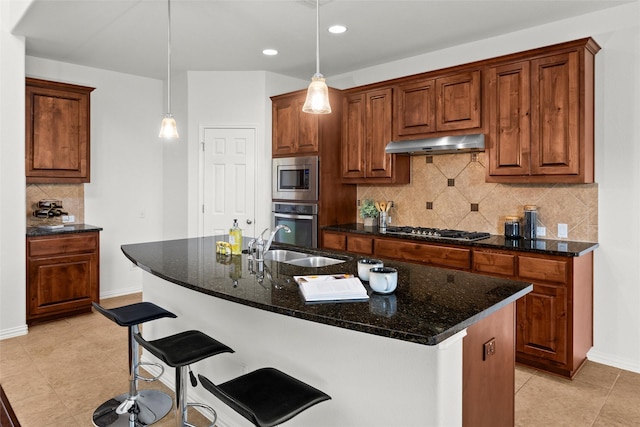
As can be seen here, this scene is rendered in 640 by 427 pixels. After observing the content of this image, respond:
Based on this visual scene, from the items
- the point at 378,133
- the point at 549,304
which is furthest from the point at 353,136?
the point at 549,304

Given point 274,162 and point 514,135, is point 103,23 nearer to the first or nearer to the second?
point 274,162

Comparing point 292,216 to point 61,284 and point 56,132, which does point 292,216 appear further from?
point 56,132

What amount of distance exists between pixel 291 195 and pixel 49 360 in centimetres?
281

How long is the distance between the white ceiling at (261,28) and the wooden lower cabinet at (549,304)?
196 centimetres

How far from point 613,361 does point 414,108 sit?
9.06 ft

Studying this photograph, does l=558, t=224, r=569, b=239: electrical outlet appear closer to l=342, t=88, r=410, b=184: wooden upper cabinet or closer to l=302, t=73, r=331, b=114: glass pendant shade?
l=342, t=88, r=410, b=184: wooden upper cabinet

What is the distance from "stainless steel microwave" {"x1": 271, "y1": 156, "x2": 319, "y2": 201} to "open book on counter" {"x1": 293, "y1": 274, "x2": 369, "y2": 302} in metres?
2.96

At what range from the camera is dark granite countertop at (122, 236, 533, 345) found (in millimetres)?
1437

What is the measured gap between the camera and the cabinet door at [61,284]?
4.22 meters

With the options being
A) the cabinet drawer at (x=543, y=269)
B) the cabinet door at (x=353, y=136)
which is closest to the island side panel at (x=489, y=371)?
the cabinet drawer at (x=543, y=269)

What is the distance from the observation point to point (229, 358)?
8.01ft

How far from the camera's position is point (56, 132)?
4.52m

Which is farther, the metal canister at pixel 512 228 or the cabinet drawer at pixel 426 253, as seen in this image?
the metal canister at pixel 512 228

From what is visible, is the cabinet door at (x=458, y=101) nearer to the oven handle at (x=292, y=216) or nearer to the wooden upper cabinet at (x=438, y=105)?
the wooden upper cabinet at (x=438, y=105)
